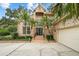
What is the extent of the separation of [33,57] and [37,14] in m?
1.51

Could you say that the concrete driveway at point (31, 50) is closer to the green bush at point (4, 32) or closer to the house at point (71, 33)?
the green bush at point (4, 32)

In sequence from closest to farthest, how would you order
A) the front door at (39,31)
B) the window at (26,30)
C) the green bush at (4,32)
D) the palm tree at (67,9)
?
the palm tree at (67,9) → the green bush at (4,32) → the front door at (39,31) → the window at (26,30)

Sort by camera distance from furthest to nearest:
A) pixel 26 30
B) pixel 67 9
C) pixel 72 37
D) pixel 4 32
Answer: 1. pixel 72 37
2. pixel 26 30
3. pixel 4 32
4. pixel 67 9

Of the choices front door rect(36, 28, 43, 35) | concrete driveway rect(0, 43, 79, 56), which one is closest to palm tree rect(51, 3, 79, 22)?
front door rect(36, 28, 43, 35)

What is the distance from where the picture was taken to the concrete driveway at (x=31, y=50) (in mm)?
6035

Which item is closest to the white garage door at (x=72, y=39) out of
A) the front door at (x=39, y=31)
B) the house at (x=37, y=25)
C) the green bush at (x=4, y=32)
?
the house at (x=37, y=25)

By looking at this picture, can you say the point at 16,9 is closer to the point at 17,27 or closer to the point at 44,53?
the point at 17,27

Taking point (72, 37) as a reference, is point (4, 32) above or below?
above

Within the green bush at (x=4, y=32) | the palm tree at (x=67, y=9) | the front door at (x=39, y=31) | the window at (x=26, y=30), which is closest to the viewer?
the palm tree at (x=67, y=9)

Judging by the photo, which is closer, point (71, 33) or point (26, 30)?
point (26, 30)

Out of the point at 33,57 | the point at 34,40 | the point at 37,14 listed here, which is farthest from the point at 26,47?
the point at 37,14

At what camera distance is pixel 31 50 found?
247 inches

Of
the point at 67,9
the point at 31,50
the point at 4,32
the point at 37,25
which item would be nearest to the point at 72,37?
the point at 37,25

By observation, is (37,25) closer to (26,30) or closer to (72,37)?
(26,30)
